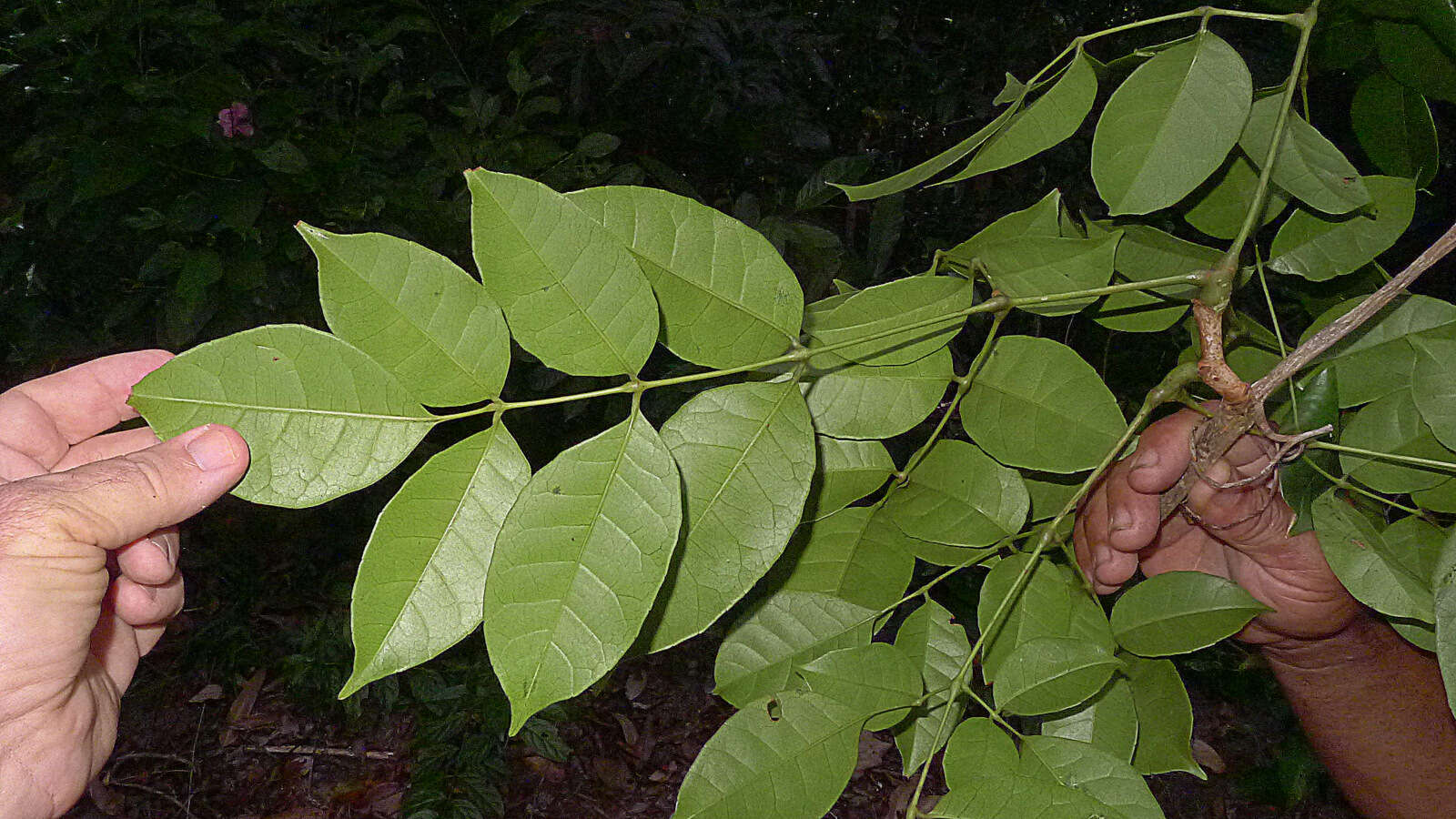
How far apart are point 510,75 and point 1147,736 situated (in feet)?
5.48

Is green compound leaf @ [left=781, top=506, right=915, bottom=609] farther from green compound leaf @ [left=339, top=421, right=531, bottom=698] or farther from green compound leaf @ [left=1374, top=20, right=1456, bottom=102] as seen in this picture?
green compound leaf @ [left=1374, top=20, right=1456, bottom=102]

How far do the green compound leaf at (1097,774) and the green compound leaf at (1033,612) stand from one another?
0.24ft

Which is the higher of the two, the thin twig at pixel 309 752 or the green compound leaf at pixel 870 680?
the green compound leaf at pixel 870 680

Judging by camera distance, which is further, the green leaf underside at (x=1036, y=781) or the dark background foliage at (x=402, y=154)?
the dark background foliage at (x=402, y=154)

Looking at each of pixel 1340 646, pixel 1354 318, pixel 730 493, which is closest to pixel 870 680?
pixel 730 493

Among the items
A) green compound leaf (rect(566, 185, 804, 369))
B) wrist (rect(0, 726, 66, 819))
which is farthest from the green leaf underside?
wrist (rect(0, 726, 66, 819))

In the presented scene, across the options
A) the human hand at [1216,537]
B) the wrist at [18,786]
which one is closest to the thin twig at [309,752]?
the wrist at [18,786]

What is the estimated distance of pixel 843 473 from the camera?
727 millimetres

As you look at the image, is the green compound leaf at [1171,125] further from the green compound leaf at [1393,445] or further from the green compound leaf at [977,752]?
the green compound leaf at [977,752]

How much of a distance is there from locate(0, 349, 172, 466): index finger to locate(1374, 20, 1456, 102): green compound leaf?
102cm

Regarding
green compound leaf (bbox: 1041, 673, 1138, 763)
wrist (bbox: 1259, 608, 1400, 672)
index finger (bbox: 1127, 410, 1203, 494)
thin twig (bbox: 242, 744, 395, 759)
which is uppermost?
index finger (bbox: 1127, 410, 1203, 494)

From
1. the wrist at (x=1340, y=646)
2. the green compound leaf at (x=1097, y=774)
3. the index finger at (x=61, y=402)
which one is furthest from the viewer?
the wrist at (x=1340, y=646)

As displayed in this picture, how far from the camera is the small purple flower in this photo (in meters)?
1.69

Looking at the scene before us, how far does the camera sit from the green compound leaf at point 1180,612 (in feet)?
2.24
